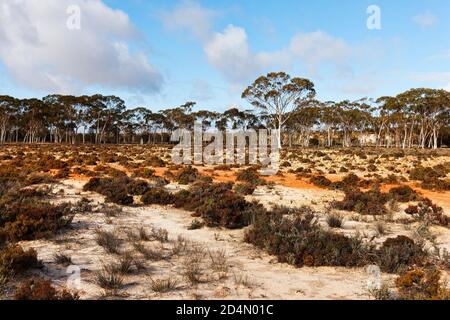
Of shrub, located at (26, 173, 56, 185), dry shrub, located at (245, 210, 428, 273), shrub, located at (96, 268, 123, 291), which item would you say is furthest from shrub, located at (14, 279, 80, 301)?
shrub, located at (26, 173, 56, 185)

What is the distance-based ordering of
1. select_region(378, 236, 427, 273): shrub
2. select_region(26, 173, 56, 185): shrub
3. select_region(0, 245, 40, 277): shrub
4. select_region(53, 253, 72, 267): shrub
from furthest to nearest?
select_region(26, 173, 56, 185): shrub → select_region(378, 236, 427, 273): shrub → select_region(53, 253, 72, 267): shrub → select_region(0, 245, 40, 277): shrub

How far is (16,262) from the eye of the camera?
5699 mm

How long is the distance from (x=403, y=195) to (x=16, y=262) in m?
13.4

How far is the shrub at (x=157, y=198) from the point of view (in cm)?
1213

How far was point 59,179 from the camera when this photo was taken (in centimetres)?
1653

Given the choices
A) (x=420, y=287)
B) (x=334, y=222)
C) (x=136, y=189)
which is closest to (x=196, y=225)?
(x=334, y=222)

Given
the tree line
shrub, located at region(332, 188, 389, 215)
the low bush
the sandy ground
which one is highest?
the tree line

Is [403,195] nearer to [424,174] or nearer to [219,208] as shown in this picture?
[219,208]

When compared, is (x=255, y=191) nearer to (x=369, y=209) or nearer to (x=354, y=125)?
(x=369, y=209)

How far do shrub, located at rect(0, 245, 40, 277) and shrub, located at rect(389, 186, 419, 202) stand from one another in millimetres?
12173

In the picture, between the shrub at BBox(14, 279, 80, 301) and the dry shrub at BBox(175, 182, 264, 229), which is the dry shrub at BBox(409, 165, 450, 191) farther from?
the shrub at BBox(14, 279, 80, 301)

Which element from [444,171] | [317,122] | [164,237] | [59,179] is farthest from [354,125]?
[164,237]

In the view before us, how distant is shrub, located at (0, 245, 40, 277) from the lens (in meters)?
5.47

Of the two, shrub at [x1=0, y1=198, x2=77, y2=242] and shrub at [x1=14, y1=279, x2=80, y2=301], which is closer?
shrub at [x1=14, y1=279, x2=80, y2=301]
